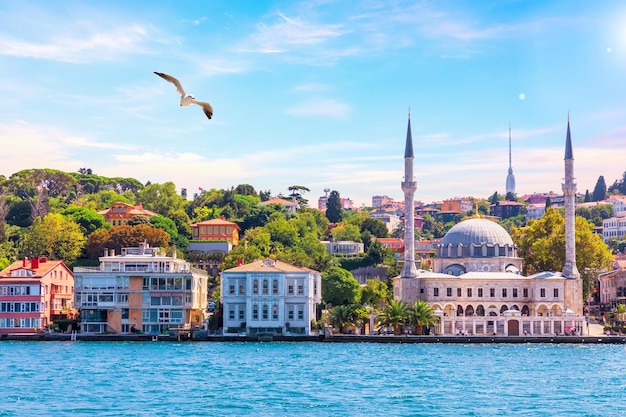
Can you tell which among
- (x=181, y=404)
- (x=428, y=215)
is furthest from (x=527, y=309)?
(x=428, y=215)

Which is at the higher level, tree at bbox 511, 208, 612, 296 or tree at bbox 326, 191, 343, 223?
tree at bbox 326, 191, 343, 223

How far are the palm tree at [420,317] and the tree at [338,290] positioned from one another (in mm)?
6838

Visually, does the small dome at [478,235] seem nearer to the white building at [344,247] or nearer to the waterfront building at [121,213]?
the white building at [344,247]

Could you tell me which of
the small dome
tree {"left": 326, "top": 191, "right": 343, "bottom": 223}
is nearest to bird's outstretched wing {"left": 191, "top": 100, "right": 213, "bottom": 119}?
the small dome

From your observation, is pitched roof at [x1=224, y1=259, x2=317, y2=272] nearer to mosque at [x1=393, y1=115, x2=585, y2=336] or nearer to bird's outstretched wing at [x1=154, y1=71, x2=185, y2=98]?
mosque at [x1=393, y1=115, x2=585, y2=336]

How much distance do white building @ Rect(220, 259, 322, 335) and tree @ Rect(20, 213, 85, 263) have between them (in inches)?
740

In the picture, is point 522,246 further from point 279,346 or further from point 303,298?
point 279,346

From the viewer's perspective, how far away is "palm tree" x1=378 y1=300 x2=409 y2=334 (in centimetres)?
5878

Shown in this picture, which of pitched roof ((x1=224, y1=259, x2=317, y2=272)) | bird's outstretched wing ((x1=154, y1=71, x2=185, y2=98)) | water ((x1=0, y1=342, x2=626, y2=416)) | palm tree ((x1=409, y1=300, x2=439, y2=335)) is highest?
bird's outstretched wing ((x1=154, y1=71, x2=185, y2=98))

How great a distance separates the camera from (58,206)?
96.6 m

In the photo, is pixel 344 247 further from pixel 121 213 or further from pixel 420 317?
pixel 420 317

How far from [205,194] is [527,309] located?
179 feet

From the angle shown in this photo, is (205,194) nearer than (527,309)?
No

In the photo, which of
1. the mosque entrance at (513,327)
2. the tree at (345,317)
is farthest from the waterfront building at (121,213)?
the mosque entrance at (513,327)
